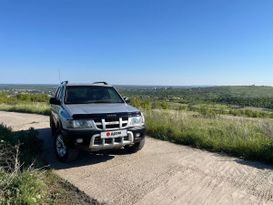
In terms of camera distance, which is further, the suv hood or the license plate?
the suv hood

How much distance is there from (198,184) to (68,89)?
4.26m

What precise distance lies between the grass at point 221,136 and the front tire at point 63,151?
3.46m

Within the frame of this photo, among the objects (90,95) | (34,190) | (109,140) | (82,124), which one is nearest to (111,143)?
(109,140)

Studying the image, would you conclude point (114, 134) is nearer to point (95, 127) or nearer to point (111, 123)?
point (111, 123)

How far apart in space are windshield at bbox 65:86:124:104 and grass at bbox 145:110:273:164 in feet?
7.51

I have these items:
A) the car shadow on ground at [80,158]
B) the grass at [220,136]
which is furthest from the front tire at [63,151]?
the grass at [220,136]

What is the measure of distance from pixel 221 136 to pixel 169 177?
3.52m

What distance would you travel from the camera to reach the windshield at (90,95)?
25.0 ft

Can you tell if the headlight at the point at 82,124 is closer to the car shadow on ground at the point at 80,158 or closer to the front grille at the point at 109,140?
the front grille at the point at 109,140

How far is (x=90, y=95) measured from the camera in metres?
7.86

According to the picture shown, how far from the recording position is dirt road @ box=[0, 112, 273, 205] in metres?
4.72

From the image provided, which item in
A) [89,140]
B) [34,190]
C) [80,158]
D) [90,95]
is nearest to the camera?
[34,190]

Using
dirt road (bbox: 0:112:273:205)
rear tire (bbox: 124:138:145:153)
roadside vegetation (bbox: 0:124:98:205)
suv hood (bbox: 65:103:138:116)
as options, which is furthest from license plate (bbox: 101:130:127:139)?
roadside vegetation (bbox: 0:124:98:205)

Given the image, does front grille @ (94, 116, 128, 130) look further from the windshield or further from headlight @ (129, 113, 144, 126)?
the windshield
